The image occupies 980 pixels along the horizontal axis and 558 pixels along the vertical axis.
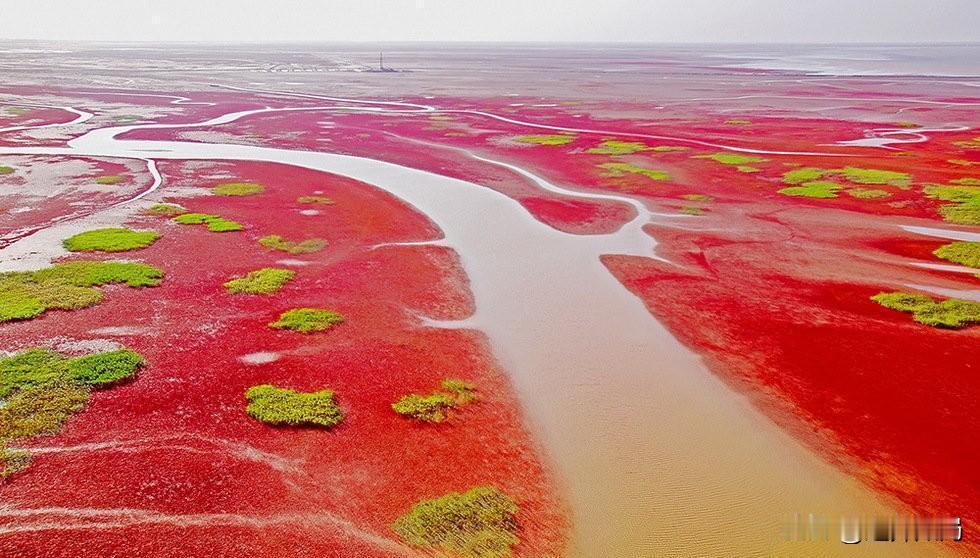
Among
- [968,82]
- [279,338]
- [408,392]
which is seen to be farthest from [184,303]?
[968,82]

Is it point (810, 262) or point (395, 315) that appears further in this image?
point (810, 262)

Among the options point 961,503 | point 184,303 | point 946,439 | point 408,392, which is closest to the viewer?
point 961,503

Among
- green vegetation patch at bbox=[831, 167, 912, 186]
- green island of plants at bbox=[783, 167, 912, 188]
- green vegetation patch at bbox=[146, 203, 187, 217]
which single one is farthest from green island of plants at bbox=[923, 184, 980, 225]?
green vegetation patch at bbox=[146, 203, 187, 217]

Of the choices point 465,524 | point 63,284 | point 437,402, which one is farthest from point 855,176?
point 63,284

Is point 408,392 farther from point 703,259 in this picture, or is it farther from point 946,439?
point 703,259

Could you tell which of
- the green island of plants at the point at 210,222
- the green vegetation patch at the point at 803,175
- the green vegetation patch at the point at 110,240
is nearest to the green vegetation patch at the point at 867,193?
the green vegetation patch at the point at 803,175

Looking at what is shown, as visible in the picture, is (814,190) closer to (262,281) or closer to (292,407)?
(262,281)
